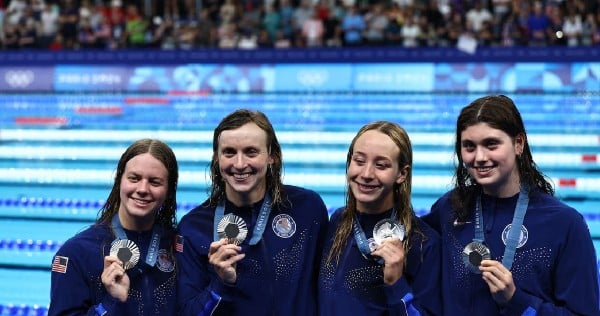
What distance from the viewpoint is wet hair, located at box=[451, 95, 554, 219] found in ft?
8.11

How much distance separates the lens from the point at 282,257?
2.61 metres

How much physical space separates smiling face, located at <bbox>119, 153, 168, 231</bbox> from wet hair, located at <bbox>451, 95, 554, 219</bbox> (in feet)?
2.95

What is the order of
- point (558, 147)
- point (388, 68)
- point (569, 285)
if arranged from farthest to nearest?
point (388, 68) → point (558, 147) → point (569, 285)

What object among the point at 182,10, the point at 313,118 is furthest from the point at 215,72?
the point at 313,118

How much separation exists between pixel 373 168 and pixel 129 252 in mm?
746

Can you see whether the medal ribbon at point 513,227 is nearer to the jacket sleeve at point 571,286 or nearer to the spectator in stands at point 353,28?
the jacket sleeve at point 571,286

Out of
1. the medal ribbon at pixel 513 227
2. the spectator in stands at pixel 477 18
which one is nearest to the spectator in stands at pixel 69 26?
the spectator in stands at pixel 477 18

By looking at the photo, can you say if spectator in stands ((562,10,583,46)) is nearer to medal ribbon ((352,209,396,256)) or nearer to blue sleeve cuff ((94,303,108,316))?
medal ribbon ((352,209,396,256))

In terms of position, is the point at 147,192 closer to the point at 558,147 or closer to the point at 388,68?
the point at 558,147

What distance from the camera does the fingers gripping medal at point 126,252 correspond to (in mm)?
2484

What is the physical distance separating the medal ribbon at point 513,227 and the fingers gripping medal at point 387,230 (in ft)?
0.69

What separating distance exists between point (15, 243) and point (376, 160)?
3.98m

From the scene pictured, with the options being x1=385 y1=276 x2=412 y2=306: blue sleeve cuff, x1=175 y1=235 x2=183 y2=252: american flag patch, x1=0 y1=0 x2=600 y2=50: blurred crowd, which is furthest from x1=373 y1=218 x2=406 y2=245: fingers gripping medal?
x1=0 y1=0 x2=600 y2=50: blurred crowd

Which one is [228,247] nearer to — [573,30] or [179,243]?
[179,243]
